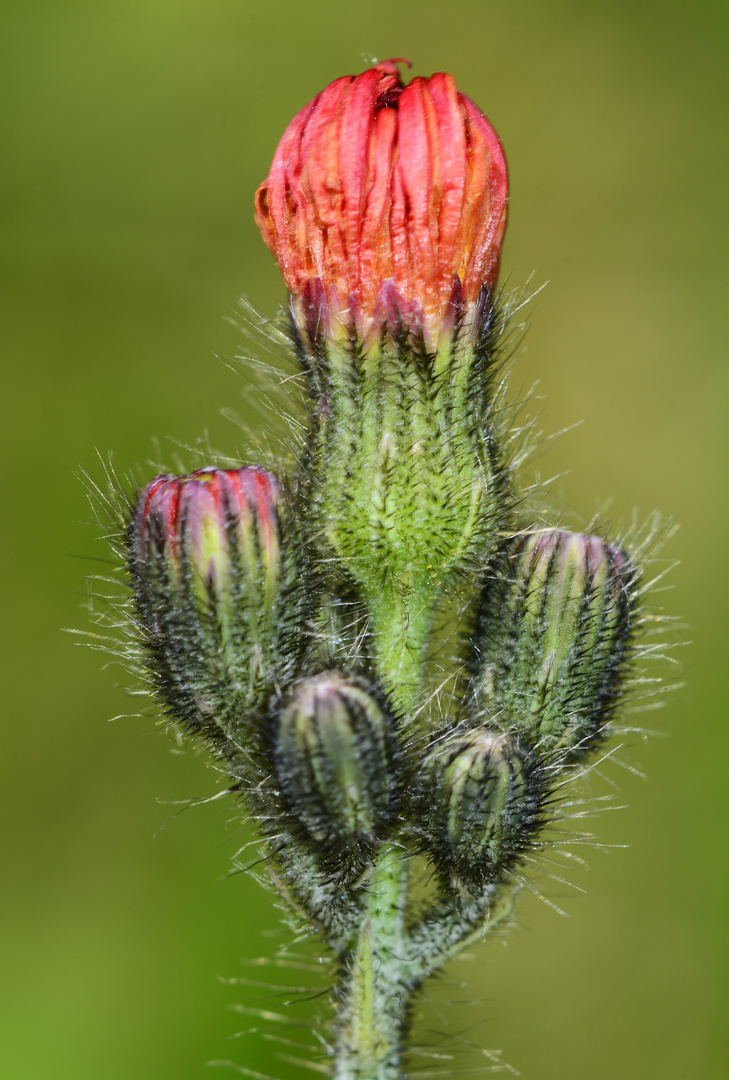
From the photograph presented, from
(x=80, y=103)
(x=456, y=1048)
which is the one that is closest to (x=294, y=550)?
(x=456, y=1048)

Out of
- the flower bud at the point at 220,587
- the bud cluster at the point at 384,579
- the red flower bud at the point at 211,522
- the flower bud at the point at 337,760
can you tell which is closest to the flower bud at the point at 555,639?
the bud cluster at the point at 384,579

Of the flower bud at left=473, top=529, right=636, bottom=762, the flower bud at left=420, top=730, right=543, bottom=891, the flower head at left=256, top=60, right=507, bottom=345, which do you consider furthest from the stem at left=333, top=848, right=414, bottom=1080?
the flower head at left=256, top=60, right=507, bottom=345

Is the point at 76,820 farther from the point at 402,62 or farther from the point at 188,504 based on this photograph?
the point at 402,62

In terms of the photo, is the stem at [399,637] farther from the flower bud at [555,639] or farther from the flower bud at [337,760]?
the flower bud at [337,760]

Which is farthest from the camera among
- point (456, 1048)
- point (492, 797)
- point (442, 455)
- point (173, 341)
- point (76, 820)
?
point (173, 341)

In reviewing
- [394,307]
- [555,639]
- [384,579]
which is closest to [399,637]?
[384,579]

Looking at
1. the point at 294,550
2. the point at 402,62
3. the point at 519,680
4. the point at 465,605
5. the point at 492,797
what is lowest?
Answer: the point at 492,797

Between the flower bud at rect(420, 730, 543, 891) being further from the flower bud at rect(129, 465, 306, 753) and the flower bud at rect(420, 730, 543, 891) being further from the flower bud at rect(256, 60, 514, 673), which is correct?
the flower bud at rect(129, 465, 306, 753)
